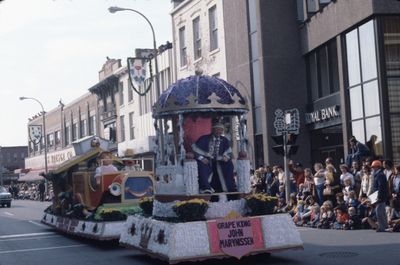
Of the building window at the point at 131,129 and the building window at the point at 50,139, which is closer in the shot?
the building window at the point at 131,129

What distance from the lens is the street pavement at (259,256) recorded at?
1155 centimetres

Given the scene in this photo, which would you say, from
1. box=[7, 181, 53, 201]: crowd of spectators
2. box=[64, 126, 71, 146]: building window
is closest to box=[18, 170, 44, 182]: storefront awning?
box=[7, 181, 53, 201]: crowd of spectators

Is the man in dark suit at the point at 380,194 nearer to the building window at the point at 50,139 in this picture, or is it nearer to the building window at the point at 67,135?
the building window at the point at 67,135

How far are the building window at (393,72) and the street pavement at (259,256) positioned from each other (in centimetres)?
506

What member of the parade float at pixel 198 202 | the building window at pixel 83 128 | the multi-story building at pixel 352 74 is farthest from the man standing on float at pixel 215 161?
the building window at pixel 83 128

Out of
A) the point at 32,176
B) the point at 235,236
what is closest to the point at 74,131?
the point at 32,176

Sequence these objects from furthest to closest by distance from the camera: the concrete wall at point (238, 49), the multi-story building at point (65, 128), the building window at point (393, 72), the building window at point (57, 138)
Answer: the building window at point (57, 138), the multi-story building at point (65, 128), the concrete wall at point (238, 49), the building window at point (393, 72)

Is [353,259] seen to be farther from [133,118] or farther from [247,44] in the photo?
[133,118]

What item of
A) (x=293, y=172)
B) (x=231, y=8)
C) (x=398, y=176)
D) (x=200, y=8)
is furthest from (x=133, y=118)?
(x=398, y=176)

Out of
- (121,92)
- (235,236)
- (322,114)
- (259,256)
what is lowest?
(259,256)

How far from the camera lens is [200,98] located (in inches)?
480

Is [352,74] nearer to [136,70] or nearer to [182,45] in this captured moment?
[182,45]

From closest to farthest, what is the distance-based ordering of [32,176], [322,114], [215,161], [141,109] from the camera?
[215,161], [322,114], [141,109], [32,176]

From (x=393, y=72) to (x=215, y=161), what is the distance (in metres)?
10.2
